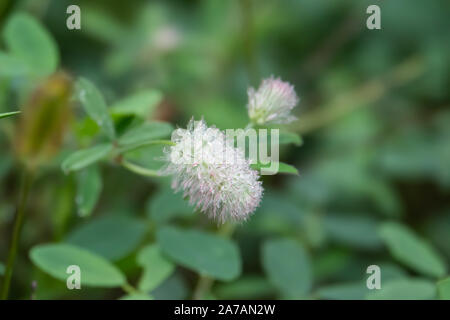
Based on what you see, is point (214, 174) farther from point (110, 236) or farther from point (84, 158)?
point (110, 236)

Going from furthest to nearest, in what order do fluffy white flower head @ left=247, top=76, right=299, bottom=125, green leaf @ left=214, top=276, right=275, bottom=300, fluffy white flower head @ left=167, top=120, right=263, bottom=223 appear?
green leaf @ left=214, top=276, right=275, bottom=300, fluffy white flower head @ left=247, top=76, right=299, bottom=125, fluffy white flower head @ left=167, top=120, right=263, bottom=223

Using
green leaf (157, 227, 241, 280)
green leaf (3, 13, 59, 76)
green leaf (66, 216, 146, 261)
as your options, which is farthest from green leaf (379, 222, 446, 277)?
green leaf (3, 13, 59, 76)

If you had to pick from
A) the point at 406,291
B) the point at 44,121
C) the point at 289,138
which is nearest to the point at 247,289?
the point at 406,291

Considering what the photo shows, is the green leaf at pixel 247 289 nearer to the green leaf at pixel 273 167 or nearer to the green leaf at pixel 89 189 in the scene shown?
the green leaf at pixel 89 189

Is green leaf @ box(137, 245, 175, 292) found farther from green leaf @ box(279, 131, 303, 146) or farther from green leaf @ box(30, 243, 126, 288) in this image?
green leaf @ box(279, 131, 303, 146)

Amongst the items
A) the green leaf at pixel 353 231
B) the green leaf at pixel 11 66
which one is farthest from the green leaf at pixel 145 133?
the green leaf at pixel 353 231
